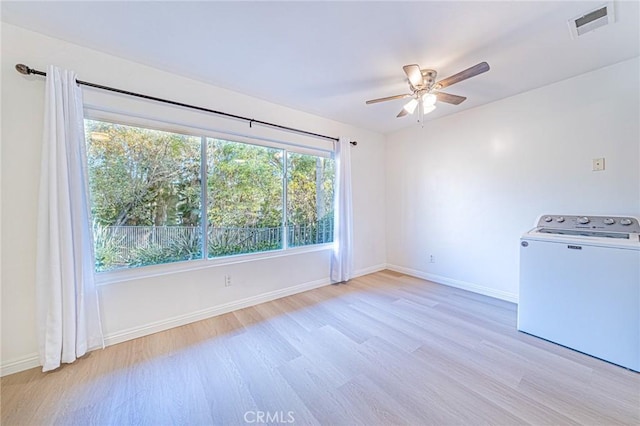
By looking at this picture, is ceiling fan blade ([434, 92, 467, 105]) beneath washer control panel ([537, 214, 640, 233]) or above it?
above

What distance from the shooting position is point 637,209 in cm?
217

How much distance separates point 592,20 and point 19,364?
4860 mm

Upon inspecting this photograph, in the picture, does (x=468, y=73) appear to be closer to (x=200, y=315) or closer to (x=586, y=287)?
(x=586, y=287)

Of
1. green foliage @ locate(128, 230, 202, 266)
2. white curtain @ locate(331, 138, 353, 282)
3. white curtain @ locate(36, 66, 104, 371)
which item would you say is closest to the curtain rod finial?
white curtain @ locate(36, 66, 104, 371)

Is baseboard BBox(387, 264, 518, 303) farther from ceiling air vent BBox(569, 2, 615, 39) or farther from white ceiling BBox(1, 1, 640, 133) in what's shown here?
ceiling air vent BBox(569, 2, 615, 39)

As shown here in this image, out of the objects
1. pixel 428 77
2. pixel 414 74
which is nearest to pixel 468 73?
pixel 414 74

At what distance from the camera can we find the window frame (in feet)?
7.03

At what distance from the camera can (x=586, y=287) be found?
1946mm

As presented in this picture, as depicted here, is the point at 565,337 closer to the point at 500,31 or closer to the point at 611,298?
the point at 611,298

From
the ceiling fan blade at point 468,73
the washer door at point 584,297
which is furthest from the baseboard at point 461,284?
the ceiling fan blade at point 468,73

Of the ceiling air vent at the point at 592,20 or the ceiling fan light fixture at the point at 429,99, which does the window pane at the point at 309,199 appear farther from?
the ceiling air vent at the point at 592,20

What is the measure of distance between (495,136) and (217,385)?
396 centimetres

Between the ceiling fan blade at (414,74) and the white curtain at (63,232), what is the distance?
2.66 meters

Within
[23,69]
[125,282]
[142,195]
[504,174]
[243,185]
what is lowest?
[125,282]
